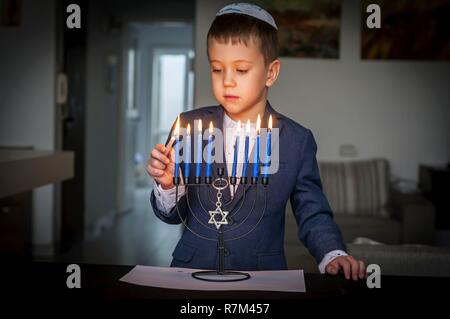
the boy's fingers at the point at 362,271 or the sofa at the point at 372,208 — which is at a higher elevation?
the boy's fingers at the point at 362,271

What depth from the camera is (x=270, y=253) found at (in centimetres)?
141

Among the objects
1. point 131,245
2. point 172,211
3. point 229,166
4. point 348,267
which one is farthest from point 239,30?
point 131,245

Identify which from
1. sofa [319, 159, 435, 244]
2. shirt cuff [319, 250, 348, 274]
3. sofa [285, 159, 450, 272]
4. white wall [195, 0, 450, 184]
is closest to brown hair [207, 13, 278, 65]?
shirt cuff [319, 250, 348, 274]

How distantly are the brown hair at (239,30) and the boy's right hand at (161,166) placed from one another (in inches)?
9.5

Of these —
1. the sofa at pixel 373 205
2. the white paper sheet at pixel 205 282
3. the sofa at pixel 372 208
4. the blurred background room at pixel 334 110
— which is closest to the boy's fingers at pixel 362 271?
the white paper sheet at pixel 205 282

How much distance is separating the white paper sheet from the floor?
264cm

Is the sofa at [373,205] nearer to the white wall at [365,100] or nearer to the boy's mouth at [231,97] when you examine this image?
the white wall at [365,100]

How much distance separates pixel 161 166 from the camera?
1.20 meters

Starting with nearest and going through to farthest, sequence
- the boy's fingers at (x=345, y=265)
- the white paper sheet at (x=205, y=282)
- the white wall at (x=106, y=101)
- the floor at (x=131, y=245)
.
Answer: the white paper sheet at (x=205, y=282), the boy's fingers at (x=345, y=265), the floor at (x=131, y=245), the white wall at (x=106, y=101)

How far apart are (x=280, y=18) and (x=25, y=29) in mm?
1709

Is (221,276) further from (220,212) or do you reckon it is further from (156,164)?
(156,164)

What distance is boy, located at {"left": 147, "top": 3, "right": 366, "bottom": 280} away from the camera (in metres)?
1.29

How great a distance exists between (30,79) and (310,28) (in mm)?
1892

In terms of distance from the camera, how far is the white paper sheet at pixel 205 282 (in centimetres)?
112
